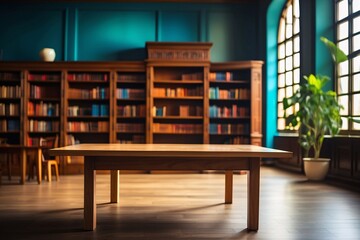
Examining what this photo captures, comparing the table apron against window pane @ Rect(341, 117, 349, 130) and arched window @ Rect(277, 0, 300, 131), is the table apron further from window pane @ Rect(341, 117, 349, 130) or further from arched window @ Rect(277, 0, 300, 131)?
arched window @ Rect(277, 0, 300, 131)

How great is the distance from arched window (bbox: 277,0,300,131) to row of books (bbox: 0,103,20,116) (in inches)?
207

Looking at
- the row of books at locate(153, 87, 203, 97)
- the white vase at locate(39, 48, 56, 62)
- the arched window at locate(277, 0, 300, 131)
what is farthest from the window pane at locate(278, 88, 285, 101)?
the white vase at locate(39, 48, 56, 62)

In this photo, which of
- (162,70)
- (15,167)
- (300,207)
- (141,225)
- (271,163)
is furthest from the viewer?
(271,163)

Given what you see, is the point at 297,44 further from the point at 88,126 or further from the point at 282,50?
the point at 88,126

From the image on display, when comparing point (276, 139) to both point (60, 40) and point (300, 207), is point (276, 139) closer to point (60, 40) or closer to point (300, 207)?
point (300, 207)

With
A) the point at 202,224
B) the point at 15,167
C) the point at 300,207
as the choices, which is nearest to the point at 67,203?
the point at 202,224

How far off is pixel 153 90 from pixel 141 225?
471 centimetres

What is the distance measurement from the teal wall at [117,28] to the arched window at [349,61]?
2.33 metres

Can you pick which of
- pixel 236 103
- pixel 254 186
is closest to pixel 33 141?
pixel 236 103

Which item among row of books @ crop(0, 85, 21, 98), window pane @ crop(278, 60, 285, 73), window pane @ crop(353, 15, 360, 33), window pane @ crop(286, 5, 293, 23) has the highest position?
window pane @ crop(286, 5, 293, 23)

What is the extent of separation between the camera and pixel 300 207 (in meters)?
Result: 4.10

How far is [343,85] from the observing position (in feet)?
21.1

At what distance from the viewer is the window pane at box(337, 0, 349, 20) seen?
21.0 ft

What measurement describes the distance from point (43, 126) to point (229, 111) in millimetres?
3712
